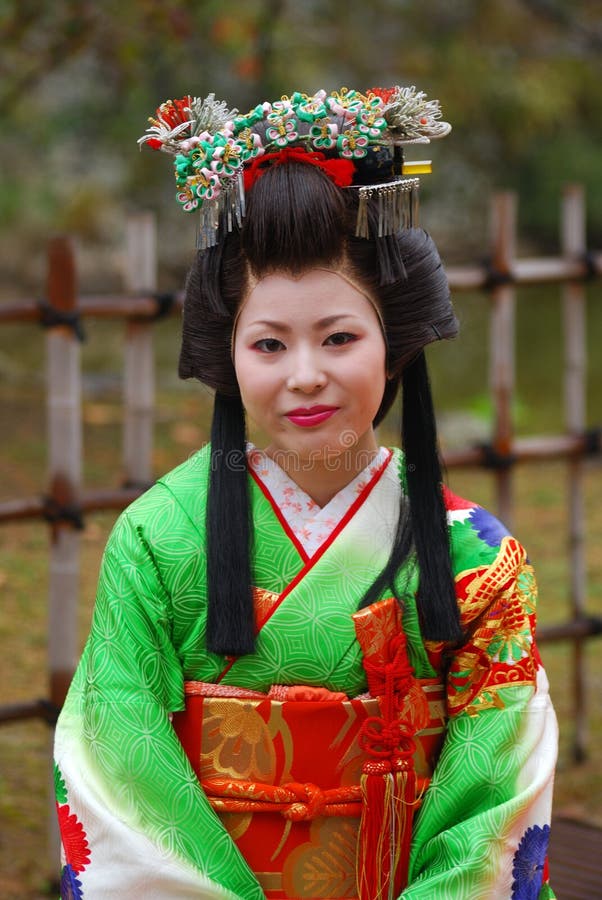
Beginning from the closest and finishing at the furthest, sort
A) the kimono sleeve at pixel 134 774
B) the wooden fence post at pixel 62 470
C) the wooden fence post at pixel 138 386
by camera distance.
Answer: the kimono sleeve at pixel 134 774, the wooden fence post at pixel 62 470, the wooden fence post at pixel 138 386

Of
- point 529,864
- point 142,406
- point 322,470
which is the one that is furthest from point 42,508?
point 529,864

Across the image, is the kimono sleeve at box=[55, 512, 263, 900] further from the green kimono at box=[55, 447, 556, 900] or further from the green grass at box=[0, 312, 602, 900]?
the green grass at box=[0, 312, 602, 900]

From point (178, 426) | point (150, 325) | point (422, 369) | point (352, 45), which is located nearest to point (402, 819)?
point (422, 369)

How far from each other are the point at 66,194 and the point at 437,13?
4335mm

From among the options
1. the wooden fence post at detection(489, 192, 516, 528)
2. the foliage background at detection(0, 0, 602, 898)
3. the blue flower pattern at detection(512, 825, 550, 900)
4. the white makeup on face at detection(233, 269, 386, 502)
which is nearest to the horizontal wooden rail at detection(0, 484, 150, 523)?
the foliage background at detection(0, 0, 602, 898)

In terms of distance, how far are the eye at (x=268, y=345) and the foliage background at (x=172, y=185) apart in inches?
80.8

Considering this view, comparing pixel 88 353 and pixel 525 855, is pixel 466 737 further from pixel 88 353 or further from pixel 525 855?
pixel 88 353

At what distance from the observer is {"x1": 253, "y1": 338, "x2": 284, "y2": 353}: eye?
1944 mm

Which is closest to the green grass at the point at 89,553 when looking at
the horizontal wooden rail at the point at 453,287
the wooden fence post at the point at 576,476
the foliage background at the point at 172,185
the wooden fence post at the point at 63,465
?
the foliage background at the point at 172,185

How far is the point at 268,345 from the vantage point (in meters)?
1.95

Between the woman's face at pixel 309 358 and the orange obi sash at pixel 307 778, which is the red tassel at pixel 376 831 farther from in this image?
the woman's face at pixel 309 358

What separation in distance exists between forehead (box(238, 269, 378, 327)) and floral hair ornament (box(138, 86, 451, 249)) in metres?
0.09

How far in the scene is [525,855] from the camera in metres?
1.97

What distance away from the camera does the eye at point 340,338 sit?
194 cm
